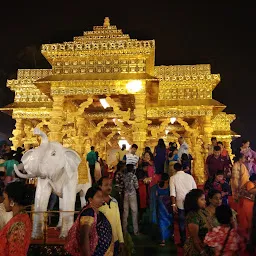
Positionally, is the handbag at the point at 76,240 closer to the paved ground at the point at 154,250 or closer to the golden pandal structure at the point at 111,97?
the paved ground at the point at 154,250

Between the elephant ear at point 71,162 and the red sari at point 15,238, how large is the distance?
319 cm

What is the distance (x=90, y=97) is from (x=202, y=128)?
290 inches

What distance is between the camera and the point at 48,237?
6.55 metres

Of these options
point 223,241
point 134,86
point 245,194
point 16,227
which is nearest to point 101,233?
point 16,227

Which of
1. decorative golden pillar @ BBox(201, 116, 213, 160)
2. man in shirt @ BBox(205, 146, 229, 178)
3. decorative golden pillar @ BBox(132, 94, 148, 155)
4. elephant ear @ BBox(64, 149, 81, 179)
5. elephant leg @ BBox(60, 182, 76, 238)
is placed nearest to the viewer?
elephant leg @ BBox(60, 182, 76, 238)

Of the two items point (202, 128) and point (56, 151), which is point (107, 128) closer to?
point (202, 128)

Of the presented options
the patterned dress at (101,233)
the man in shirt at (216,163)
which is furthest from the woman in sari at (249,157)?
the patterned dress at (101,233)

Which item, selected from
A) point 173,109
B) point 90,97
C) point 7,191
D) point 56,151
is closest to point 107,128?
point 173,109

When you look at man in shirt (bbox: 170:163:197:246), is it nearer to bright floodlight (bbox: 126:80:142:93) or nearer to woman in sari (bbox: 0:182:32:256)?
woman in sari (bbox: 0:182:32:256)

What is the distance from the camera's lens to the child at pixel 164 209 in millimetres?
6695

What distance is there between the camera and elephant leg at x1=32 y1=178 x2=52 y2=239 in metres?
6.35

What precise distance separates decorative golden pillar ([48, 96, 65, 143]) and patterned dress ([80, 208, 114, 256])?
9745 millimetres

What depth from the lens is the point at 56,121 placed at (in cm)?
1340

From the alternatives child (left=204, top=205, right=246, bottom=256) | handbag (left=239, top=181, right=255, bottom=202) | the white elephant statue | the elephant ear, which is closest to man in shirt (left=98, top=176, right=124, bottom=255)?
child (left=204, top=205, right=246, bottom=256)
